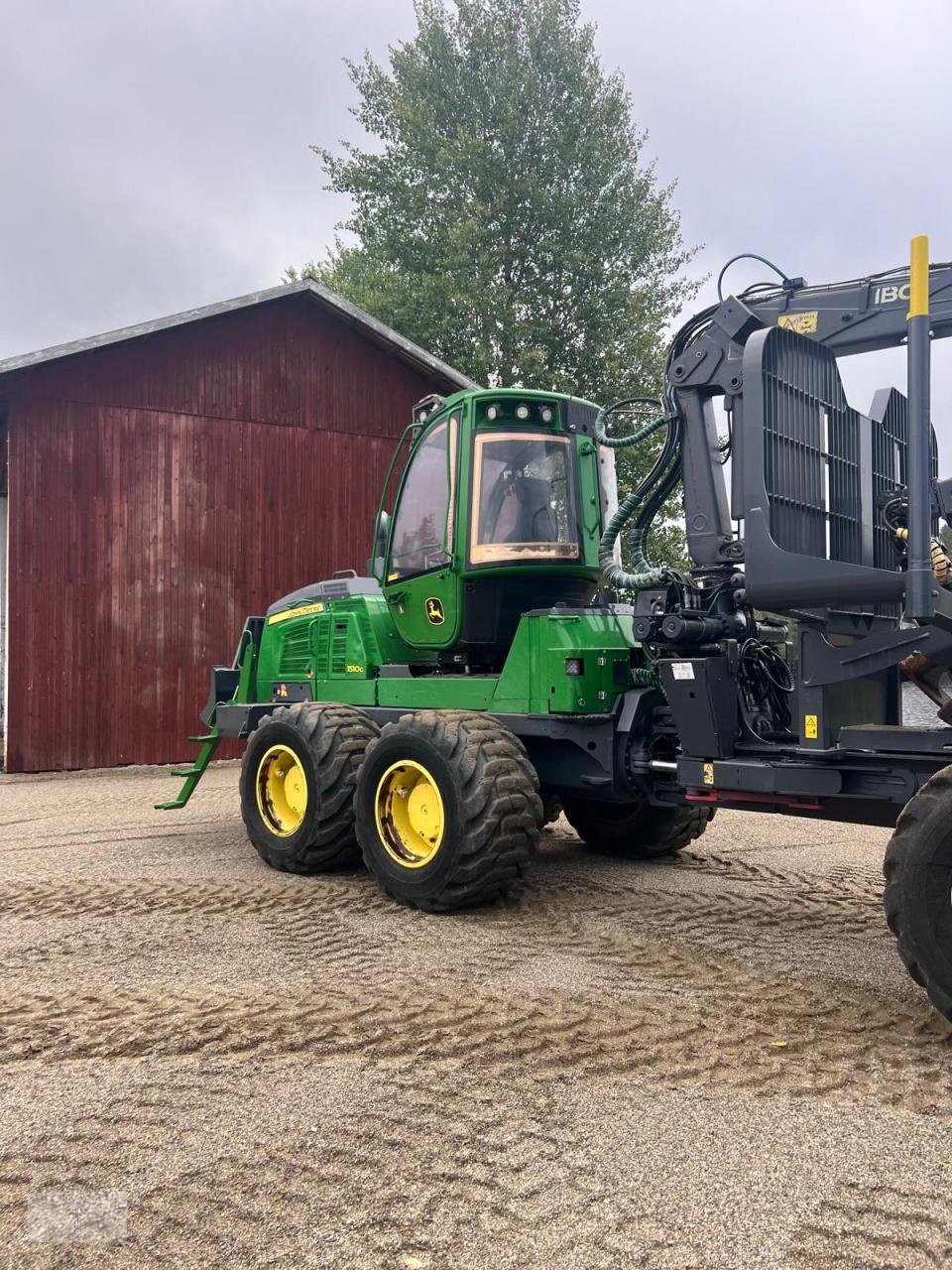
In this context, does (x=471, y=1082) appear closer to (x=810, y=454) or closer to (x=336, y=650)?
(x=810, y=454)

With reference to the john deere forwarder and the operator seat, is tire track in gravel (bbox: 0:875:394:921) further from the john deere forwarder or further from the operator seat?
the operator seat

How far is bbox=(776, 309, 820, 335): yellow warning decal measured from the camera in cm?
512

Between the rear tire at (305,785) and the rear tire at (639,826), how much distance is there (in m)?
1.42

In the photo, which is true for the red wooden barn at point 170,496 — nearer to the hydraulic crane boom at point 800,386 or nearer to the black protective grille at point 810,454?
the hydraulic crane boom at point 800,386

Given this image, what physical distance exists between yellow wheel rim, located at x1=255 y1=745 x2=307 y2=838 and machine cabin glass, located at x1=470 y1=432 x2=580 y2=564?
1.97 meters

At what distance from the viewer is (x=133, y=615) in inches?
522

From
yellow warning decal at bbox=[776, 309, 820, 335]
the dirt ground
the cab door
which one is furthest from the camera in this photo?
the cab door

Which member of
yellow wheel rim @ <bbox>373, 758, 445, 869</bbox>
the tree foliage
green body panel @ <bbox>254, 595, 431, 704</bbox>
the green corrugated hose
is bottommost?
yellow wheel rim @ <bbox>373, 758, 445, 869</bbox>

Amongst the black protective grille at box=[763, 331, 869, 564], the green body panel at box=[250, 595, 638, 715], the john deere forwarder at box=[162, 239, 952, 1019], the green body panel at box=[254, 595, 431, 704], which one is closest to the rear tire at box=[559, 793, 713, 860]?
the john deere forwarder at box=[162, 239, 952, 1019]

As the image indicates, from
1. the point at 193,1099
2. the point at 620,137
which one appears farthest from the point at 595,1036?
the point at 620,137

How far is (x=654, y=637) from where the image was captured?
17.4 ft

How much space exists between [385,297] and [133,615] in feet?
41.2

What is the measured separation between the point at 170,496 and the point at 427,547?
768cm

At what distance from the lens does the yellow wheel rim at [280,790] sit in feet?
23.6
